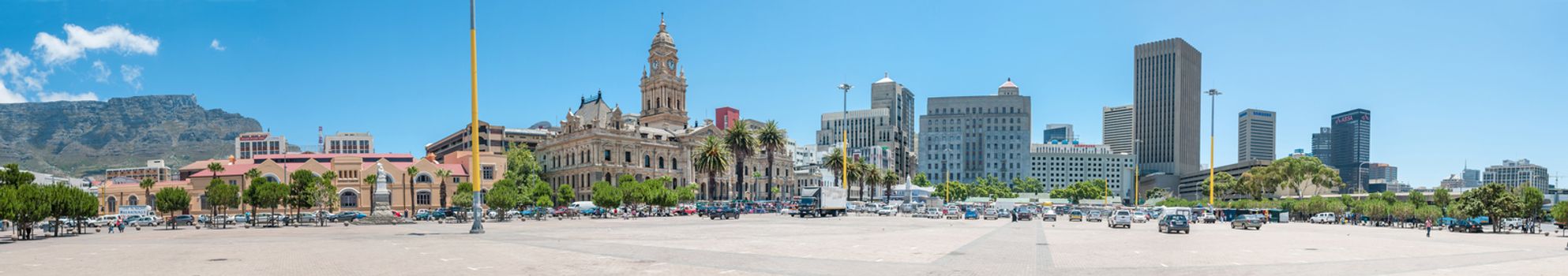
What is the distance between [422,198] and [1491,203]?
88459 millimetres

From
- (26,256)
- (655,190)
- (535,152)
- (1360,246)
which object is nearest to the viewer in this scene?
(26,256)

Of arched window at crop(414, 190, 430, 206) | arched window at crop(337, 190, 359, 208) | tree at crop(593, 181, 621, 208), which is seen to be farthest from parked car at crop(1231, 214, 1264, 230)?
arched window at crop(337, 190, 359, 208)

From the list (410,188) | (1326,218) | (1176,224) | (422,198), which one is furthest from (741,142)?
(1176,224)

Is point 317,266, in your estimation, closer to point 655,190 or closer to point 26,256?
point 26,256

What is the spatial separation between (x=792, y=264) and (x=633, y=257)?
4576 mm

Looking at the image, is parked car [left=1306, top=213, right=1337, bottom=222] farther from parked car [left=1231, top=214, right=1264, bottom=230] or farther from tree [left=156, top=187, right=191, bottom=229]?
tree [left=156, top=187, right=191, bottom=229]

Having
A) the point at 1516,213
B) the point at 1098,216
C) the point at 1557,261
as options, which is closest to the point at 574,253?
the point at 1557,261

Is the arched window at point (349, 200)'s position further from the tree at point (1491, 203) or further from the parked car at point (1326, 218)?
the tree at point (1491, 203)

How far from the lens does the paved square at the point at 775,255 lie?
20.4 m

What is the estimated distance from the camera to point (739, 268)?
2048 centimetres

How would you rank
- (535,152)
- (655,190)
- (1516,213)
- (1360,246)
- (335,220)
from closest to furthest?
(1360,246)
(1516,213)
(335,220)
(655,190)
(535,152)

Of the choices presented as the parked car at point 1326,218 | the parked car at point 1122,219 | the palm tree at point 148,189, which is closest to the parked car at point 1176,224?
the parked car at point 1122,219

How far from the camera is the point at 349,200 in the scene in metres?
92.4

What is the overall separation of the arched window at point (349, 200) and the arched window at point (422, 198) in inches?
219
